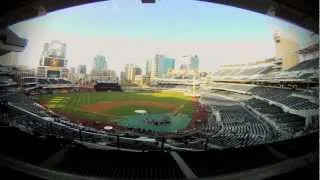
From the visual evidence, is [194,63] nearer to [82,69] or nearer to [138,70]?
[138,70]

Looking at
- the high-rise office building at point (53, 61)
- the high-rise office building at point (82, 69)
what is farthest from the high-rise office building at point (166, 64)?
the high-rise office building at point (53, 61)

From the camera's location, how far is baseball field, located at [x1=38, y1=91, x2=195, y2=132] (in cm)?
201

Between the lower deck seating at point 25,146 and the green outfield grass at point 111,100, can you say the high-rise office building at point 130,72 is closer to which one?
the green outfield grass at point 111,100

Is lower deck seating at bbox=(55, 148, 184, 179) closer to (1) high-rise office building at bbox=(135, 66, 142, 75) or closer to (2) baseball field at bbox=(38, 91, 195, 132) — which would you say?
(2) baseball field at bbox=(38, 91, 195, 132)

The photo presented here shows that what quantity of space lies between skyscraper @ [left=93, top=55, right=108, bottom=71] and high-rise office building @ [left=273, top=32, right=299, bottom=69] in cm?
116

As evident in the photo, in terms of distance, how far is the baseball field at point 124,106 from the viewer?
6.58 ft

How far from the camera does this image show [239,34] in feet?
6.74

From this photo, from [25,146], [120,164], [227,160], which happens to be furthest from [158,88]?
[25,146]

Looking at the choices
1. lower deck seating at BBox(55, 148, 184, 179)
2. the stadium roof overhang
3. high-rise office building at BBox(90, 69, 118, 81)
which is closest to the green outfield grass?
high-rise office building at BBox(90, 69, 118, 81)

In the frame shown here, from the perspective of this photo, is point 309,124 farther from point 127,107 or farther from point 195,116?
point 127,107

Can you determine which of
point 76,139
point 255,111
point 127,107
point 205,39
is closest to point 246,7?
A: point 205,39

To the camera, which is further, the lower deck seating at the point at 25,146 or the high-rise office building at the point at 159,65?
the lower deck seating at the point at 25,146

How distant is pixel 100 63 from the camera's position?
2.05 metres

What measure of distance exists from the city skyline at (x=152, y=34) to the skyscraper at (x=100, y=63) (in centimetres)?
3
